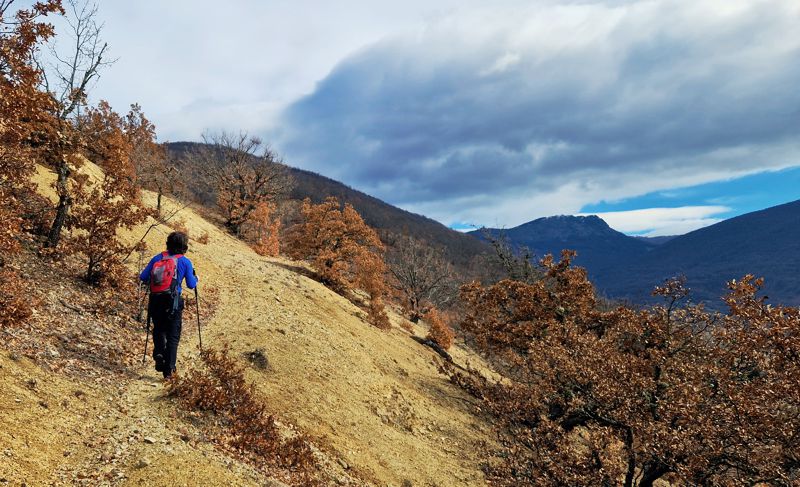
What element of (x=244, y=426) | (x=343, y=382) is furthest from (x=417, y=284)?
(x=244, y=426)

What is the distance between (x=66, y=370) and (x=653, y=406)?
49.1 feet

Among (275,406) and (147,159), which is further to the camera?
(147,159)

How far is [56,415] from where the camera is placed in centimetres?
732

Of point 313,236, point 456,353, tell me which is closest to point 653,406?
point 456,353

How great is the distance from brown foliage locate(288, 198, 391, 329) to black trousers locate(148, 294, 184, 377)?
22427mm

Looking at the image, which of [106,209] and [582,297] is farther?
[582,297]

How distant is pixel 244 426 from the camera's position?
937 cm

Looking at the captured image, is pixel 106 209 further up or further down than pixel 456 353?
further up

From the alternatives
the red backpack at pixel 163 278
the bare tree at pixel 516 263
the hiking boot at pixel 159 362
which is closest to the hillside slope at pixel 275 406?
the hiking boot at pixel 159 362

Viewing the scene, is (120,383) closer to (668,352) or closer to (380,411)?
(380,411)

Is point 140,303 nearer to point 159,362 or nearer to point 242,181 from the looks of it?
point 159,362

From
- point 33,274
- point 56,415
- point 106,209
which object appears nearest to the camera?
point 56,415

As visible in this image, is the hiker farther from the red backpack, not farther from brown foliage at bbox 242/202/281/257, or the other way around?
brown foliage at bbox 242/202/281/257

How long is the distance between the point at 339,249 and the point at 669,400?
86.4 ft
